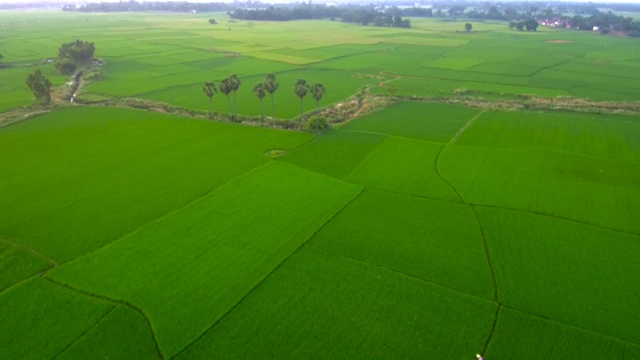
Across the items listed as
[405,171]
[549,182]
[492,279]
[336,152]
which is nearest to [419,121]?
[336,152]

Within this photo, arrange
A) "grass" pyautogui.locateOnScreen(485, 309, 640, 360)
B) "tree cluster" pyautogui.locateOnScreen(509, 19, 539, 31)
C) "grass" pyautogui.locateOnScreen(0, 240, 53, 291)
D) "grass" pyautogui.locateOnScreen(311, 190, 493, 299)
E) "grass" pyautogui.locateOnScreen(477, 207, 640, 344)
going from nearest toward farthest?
"grass" pyautogui.locateOnScreen(485, 309, 640, 360) → "grass" pyautogui.locateOnScreen(477, 207, 640, 344) → "grass" pyautogui.locateOnScreen(0, 240, 53, 291) → "grass" pyautogui.locateOnScreen(311, 190, 493, 299) → "tree cluster" pyautogui.locateOnScreen(509, 19, 539, 31)

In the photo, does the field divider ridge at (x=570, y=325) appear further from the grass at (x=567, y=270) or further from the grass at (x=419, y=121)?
the grass at (x=419, y=121)

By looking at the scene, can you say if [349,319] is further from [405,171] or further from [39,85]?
[39,85]

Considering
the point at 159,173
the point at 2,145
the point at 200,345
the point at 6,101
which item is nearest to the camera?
the point at 200,345

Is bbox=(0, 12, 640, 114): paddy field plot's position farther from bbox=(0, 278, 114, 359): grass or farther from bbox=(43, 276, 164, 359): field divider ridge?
bbox=(0, 278, 114, 359): grass

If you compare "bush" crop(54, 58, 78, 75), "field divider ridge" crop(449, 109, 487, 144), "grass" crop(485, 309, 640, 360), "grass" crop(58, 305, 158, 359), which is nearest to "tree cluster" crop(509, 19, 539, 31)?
"field divider ridge" crop(449, 109, 487, 144)

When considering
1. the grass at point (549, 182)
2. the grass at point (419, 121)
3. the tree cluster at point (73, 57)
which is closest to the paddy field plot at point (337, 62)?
the tree cluster at point (73, 57)

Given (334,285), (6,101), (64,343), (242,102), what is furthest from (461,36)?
(64,343)

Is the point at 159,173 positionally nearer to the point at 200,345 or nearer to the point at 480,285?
the point at 200,345
